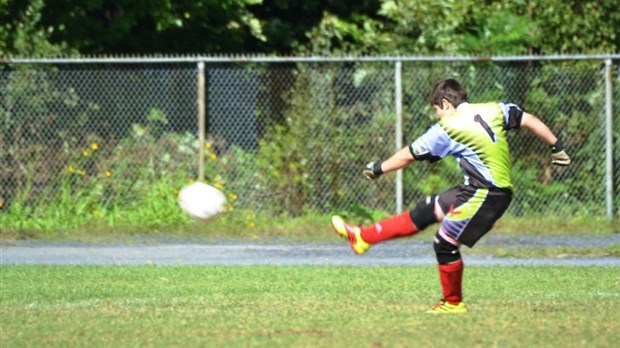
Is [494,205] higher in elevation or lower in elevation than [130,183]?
higher

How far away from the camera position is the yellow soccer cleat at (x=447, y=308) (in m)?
8.84

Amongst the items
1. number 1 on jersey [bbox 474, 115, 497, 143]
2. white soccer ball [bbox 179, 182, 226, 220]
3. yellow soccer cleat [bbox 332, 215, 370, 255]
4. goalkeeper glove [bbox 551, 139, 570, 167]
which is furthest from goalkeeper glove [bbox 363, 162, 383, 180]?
white soccer ball [bbox 179, 182, 226, 220]

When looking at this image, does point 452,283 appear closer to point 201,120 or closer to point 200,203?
point 200,203

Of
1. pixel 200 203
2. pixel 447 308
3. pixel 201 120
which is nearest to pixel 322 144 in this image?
pixel 201 120

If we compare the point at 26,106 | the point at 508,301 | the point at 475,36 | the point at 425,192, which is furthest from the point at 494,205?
the point at 475,36

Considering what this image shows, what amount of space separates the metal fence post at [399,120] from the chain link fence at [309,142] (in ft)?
0.07

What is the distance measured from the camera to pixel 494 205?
8.91 meters

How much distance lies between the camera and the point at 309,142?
57.0 feet

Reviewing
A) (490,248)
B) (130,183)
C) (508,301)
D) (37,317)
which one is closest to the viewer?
(37,317)

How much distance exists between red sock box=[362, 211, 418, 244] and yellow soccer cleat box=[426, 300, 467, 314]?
0.56 meters

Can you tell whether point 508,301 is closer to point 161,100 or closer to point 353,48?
point 161,100

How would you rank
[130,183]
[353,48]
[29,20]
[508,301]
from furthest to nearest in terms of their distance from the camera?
1. [353,48]
2. [29,20]
3. [130,183]
4. [508,301]

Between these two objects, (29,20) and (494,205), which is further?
(29,20)

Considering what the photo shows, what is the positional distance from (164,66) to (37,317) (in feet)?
31.9
